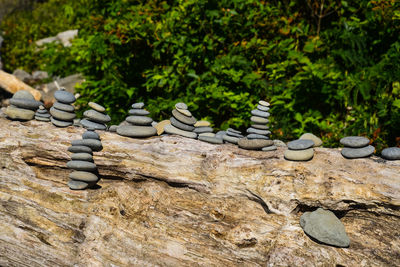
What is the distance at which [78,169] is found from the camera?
12.2ft

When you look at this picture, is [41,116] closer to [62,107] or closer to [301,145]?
[62,107]

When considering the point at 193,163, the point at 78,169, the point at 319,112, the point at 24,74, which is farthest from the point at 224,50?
the point at 24,74

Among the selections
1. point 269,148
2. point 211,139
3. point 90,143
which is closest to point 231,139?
point 211,139

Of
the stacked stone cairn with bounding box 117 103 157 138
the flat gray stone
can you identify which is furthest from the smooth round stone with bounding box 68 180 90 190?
the stacked stone cairn with bounding box 117 103 157 138

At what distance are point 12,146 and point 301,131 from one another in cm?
388

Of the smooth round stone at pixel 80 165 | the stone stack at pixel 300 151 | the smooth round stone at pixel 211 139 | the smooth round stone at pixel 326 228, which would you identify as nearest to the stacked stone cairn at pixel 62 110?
the smooth round stone at pixel 80 165

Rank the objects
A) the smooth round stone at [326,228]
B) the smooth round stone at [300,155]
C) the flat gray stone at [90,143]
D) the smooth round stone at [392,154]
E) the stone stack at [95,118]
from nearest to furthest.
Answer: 1. the smooth round stone at [326,228]
2. the smooth round stone at [392,154]
3. the smooth round stone at [300,155]
4. the flat gray stone at [90,143]
5. the stone stack at [95,118]

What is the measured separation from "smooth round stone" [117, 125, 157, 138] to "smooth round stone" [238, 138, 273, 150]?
1.11 meters

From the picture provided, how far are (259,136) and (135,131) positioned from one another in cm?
147

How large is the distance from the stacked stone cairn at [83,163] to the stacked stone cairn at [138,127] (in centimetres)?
37

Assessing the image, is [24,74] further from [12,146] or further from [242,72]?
[242,72]

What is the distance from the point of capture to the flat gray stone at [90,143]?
12.2 ft

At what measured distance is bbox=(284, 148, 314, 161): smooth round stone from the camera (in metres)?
3.47

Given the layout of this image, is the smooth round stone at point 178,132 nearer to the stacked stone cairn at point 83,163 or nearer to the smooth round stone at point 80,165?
the stacked stone cairn at point 83,163
